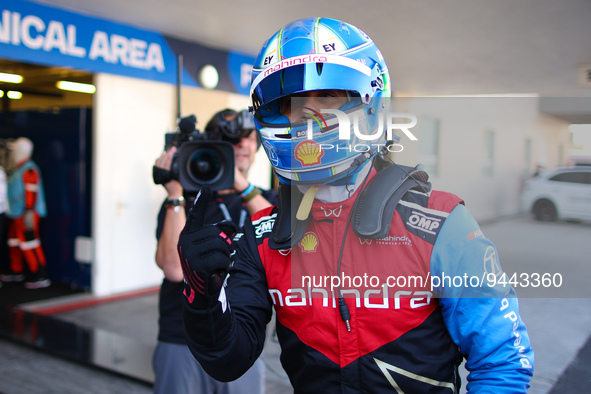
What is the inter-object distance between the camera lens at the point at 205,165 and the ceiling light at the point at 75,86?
166 inches

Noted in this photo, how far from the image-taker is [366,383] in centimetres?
100

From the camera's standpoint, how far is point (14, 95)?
7.58 m

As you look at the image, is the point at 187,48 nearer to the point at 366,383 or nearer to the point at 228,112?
the point at 228,112

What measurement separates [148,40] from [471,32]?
3339 millimetres

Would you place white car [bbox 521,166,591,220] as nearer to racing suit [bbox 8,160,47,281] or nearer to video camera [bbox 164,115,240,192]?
video camera [bbox 164,115,240,192]

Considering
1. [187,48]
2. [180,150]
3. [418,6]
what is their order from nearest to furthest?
[180,150] → [418,6] → [187,48]

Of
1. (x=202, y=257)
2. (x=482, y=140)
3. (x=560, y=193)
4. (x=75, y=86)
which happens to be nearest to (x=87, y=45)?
(x=75, y=86)

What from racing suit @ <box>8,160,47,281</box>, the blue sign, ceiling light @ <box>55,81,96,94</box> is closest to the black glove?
the blue sign

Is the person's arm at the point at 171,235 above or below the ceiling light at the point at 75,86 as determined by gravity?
below

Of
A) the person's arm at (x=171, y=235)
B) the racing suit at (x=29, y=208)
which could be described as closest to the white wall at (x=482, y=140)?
the person's arm at (x=171, y=235)

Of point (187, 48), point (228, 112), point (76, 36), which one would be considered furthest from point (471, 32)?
point (76, 36)

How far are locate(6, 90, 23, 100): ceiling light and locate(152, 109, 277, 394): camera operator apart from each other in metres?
6.63

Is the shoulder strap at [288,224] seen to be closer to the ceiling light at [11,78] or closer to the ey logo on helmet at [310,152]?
the ey logo on helmet at [310,152]

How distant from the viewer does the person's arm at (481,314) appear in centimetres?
91
